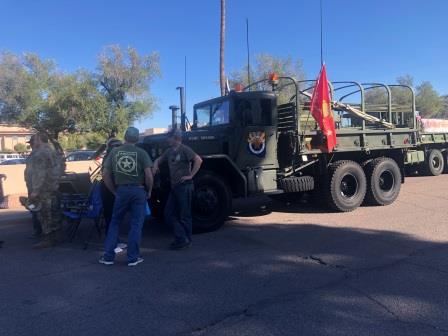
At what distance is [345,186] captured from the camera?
9.12 m

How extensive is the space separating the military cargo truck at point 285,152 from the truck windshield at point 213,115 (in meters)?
0.02

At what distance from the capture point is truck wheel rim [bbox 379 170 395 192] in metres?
9.79

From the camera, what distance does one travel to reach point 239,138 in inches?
306

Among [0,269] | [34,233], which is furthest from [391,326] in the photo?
[34,233]

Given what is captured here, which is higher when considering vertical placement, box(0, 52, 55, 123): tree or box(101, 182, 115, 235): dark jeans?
box(0, 52, 55, 123): tree

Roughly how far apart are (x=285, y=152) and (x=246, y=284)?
4356mm

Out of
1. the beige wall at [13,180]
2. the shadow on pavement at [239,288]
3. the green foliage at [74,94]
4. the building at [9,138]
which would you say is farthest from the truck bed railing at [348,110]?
the building at [9,138]

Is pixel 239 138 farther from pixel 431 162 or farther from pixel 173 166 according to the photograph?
pixel 431 162

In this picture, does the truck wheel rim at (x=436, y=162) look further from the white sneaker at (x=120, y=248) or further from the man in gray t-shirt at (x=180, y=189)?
the white sneaker at (x=120, y=248)

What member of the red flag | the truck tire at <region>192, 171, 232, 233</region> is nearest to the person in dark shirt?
the truck tire at <region>192, 171, 232, 233</region>

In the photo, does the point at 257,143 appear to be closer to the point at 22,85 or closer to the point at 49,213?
the point at 49,213

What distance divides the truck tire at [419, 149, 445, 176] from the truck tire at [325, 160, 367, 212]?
25.5 feet

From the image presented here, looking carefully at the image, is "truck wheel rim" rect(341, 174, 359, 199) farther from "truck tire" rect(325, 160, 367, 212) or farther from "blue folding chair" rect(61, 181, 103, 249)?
"blue folding chair" rect(61, 181, 103, 249)

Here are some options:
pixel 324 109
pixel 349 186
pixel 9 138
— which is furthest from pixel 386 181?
pixel 9 138
